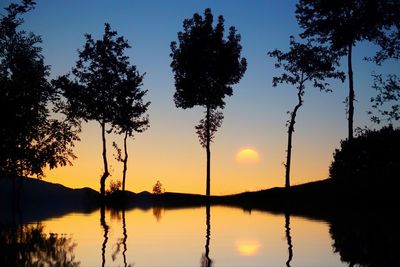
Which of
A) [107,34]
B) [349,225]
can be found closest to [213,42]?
[107,34]

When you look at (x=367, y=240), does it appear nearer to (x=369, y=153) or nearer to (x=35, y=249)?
(x=35, y=249)

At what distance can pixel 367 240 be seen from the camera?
1502cm

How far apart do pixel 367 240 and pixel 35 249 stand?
1005 cm

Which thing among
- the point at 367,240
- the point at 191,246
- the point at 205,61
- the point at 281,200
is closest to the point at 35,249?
the point at 191,246

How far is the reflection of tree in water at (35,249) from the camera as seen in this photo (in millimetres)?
11859

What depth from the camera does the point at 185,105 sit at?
180 feet

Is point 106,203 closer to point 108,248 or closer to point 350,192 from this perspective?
point 350,192

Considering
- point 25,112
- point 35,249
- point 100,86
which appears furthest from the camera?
point 100,86

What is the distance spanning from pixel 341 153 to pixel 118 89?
25482 mm

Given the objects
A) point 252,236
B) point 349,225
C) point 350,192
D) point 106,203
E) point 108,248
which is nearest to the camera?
point 108,248

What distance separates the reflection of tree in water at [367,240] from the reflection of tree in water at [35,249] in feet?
22.9

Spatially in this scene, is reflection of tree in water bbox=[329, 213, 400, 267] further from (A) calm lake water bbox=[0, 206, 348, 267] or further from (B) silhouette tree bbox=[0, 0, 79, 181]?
(B) silhouette tree bbox=[0, 0, 79, 181]

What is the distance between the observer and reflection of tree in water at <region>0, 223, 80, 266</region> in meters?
11.9

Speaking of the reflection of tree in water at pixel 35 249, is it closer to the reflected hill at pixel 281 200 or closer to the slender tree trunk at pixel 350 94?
the reflected hill at pixel 281 200
